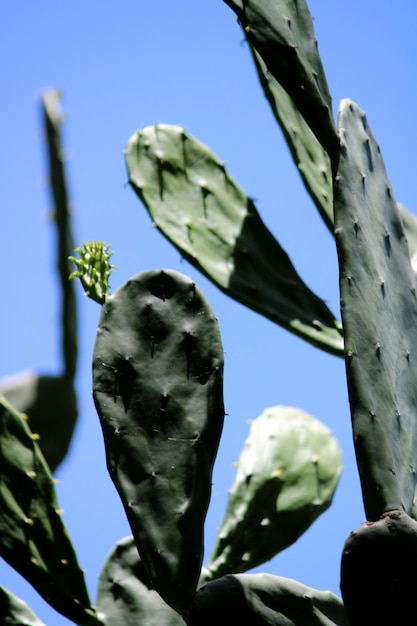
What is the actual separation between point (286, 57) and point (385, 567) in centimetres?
78

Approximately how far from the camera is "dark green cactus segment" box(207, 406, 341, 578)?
6.69ft

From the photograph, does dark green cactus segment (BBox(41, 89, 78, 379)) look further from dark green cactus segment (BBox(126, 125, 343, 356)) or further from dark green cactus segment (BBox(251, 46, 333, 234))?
dark green cactus segment (BBox(251, 46, 333, 234))

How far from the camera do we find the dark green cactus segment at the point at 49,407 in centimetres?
260

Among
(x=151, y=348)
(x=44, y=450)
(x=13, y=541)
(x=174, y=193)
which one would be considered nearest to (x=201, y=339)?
(x=151, y=348)

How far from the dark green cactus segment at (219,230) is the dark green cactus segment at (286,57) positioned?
570 mm

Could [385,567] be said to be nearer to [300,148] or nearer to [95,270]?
[95,270]

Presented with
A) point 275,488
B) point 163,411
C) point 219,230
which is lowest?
point 275,488

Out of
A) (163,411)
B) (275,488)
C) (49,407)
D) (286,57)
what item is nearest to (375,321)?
(163,411)

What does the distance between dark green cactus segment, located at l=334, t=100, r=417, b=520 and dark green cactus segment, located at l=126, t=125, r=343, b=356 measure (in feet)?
1.33

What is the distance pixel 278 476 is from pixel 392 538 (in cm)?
85

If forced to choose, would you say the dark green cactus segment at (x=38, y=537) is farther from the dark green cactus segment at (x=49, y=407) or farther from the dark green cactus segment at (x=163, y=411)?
the dark green cactus segment at (x=49, y=407)

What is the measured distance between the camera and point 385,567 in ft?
4.30

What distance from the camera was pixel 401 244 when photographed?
5.81ft

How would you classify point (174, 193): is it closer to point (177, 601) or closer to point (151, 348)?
point (151, 348)
